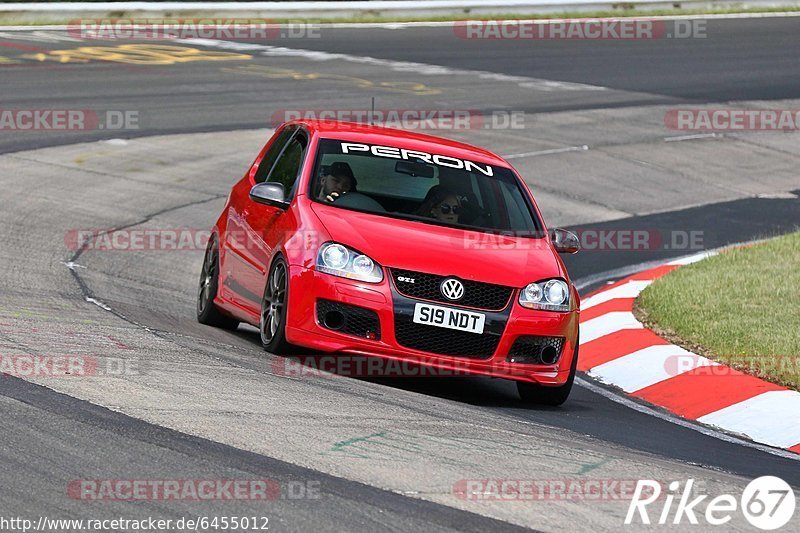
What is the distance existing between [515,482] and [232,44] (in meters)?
22.4

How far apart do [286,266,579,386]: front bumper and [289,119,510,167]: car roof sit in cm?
163

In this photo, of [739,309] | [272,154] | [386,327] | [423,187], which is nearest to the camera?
[386,327]

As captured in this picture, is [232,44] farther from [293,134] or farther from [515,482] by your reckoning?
[515,482]

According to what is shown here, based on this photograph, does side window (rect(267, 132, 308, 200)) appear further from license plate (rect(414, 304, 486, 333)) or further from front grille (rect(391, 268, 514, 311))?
license plate (rect(414, 304, 486, 333))

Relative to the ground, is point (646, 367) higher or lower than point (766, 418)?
lower

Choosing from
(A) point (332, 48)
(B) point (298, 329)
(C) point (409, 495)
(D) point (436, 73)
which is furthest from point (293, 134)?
(A) point (332, 48)

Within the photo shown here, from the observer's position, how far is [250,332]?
10594 millimetres

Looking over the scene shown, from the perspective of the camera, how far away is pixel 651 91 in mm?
25156

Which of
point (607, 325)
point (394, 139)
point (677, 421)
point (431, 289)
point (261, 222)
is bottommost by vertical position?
point (607, 325)

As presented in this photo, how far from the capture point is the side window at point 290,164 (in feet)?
31.0

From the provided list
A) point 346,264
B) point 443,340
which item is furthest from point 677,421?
point 346,264

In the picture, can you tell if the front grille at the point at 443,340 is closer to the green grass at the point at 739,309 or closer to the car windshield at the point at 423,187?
the car windshield at the point at 423,187

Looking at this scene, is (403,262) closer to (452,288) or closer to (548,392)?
(452,288)

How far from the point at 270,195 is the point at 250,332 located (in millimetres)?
1794
